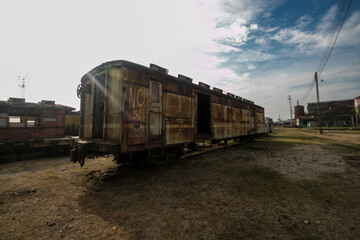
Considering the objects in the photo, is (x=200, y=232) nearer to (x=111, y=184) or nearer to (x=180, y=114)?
(x=111, y=184)

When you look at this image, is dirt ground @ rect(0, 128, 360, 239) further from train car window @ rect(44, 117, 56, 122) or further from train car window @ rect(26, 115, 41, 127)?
train car window @ rect(44, 117, 56, 122)

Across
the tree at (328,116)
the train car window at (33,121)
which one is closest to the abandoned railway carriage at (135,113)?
the train car window at (33,121)

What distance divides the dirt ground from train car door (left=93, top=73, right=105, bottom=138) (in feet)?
5.52

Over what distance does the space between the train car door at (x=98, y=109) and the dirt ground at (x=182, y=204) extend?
1.68 meters

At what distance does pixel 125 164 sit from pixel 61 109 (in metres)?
8.35

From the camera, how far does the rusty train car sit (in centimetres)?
888

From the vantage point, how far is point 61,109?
10.9 meters

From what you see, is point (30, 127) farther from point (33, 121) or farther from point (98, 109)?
point (98, 109)

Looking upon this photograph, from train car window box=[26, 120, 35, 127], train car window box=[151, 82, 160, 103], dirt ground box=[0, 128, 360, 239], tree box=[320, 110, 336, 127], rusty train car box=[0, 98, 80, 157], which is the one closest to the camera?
dirt ground box=[0, 128, 360, 239]

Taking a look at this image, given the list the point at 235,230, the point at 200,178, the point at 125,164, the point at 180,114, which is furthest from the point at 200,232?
the point at 180,114

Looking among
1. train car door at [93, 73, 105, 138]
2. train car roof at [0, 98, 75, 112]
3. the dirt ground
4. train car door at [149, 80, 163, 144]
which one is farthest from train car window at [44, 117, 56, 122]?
train car door at [149, 80, 163, 144]

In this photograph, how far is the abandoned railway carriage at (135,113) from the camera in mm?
5051

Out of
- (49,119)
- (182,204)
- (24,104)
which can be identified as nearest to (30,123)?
(49,119)

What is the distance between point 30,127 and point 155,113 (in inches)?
371
